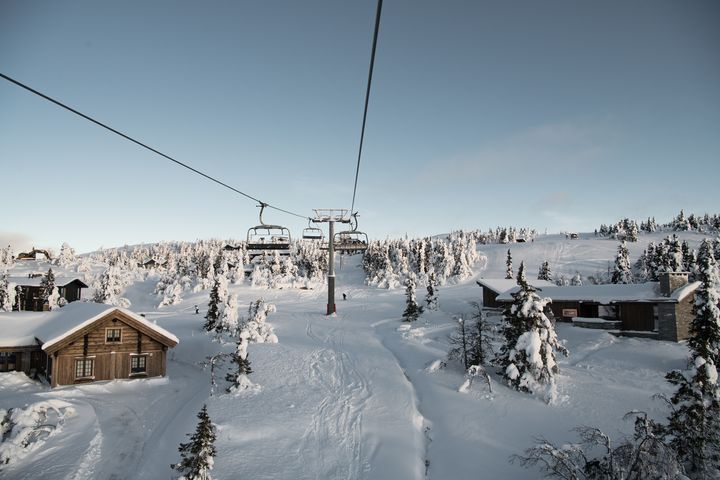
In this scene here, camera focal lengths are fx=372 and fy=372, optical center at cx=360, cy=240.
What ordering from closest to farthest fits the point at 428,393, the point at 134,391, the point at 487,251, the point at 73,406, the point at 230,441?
the point at 230,441 → the point at 73,406 → the point at 428,393 → the point at 134,391 → the point at 487,251

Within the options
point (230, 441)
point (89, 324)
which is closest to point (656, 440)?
point (230, 441)

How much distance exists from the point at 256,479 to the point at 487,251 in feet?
431

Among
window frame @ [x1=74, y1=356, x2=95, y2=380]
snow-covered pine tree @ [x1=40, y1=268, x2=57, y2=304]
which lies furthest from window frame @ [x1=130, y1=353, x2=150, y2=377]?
snow-covered pine tree @ [x1=40, y1=268, x2=57, y2=304]

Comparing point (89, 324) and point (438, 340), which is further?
point (438, 340)

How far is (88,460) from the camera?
49.2ft

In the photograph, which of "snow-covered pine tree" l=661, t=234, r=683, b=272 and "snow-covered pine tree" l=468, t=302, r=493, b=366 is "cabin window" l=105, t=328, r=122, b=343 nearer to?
"snow-covered pine tree" l=468, t=302, r=493, b=366

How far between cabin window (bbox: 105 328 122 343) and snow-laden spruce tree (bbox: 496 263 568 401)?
84.9ft

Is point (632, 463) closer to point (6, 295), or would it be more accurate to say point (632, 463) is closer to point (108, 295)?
point (108, 295)

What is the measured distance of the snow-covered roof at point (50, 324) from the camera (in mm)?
24516

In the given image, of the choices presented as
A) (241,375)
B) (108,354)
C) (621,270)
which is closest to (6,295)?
(108,354)

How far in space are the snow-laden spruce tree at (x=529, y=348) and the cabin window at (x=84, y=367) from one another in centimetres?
2698

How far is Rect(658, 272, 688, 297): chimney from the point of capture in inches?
1270

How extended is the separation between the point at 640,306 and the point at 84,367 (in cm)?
4488

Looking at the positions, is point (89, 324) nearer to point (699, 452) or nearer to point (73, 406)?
point (73, 406)
